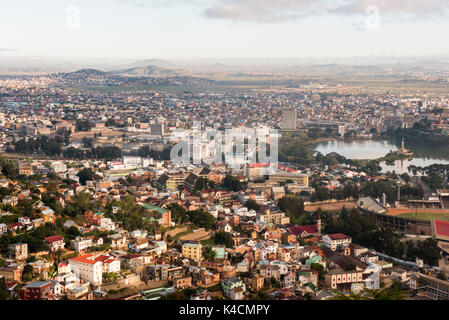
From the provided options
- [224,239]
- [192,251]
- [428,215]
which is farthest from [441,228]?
[192,251]

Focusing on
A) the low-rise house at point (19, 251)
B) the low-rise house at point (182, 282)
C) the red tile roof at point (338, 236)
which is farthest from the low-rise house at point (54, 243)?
the red tile roof at point (338, 236)

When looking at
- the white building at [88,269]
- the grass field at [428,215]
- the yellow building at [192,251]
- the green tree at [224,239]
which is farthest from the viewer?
the grass field at [428,215]

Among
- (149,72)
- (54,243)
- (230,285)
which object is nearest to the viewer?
(230,285)

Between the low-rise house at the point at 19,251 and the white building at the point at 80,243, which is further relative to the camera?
the white building at the point at 80,243

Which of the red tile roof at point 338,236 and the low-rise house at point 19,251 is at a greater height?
the low-rise house at point 19,251

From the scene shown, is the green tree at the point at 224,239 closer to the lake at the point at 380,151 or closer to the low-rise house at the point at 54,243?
the low-rise house at the point at 54,243

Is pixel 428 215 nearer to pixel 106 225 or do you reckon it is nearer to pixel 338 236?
pixel 338 236
